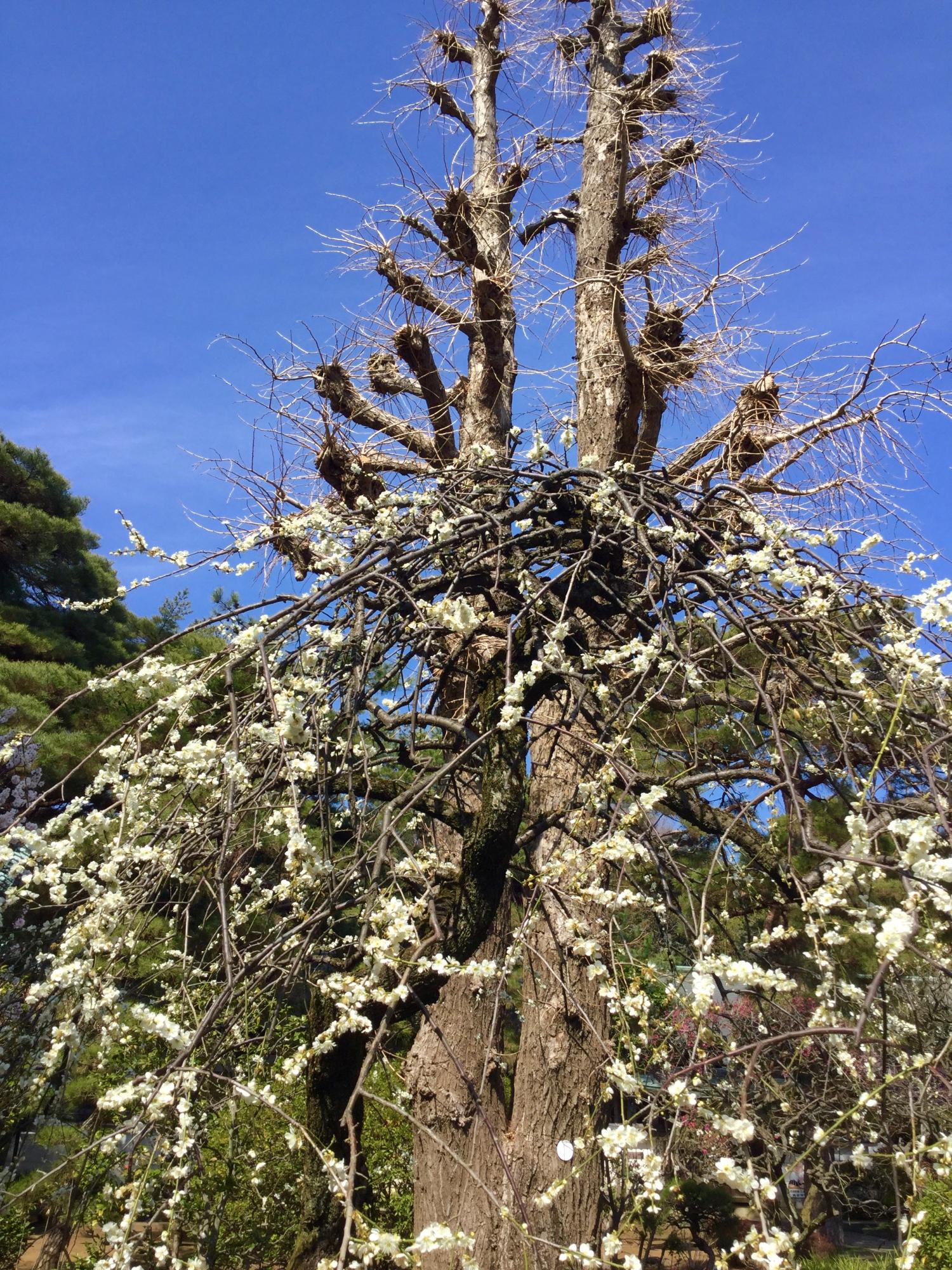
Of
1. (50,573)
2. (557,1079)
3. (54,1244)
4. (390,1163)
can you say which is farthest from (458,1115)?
(50,573)

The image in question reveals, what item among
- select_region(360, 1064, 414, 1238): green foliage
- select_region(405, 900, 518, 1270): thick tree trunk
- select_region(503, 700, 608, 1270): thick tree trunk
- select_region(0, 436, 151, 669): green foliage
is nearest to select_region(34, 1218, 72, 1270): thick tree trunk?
select_region(405, 900, 518, 1270): thick tree trunk

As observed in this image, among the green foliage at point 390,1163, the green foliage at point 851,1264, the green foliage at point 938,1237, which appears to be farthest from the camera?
the green foliage at point 851,1264

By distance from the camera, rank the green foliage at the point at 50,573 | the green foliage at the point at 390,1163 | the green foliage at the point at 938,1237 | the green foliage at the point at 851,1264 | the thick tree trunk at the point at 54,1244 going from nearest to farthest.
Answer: the thick tree trunk at the point at 54,1244 < the green foliage at the point at 390,1163 < the green foliage at the point at 938,1237 < the green foliage at the point at 851,1264 < the green foliage at the point at 50,573

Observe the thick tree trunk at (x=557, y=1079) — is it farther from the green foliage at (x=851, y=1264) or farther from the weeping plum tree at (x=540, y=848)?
the green foliage at (x=851, y=1264)

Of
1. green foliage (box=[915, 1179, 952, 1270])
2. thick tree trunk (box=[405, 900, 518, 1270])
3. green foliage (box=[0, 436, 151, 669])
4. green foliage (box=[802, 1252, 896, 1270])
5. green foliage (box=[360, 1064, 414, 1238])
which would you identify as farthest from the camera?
green foliage (box=[0, 436, 151, 669])

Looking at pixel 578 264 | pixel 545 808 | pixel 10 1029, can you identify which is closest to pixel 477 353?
pixel 578 264

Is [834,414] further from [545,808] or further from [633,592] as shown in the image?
[545,808]

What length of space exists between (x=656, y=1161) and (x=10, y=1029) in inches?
75.1

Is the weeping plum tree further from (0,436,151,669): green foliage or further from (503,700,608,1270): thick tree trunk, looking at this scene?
(0,436,151,669): green foliage

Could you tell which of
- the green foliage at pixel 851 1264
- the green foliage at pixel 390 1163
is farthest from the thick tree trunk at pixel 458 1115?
the green foliage at pixel 851 1264

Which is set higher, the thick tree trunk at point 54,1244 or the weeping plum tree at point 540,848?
the weeping plum tree at point 540,848

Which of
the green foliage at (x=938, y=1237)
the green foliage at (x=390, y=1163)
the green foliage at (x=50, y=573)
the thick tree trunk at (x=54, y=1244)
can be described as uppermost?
the green foliage at (x=50, y=573)

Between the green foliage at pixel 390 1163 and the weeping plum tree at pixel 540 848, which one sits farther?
the green foliage at pixel 390 1163

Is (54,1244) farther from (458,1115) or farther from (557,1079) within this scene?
(557,1079)
